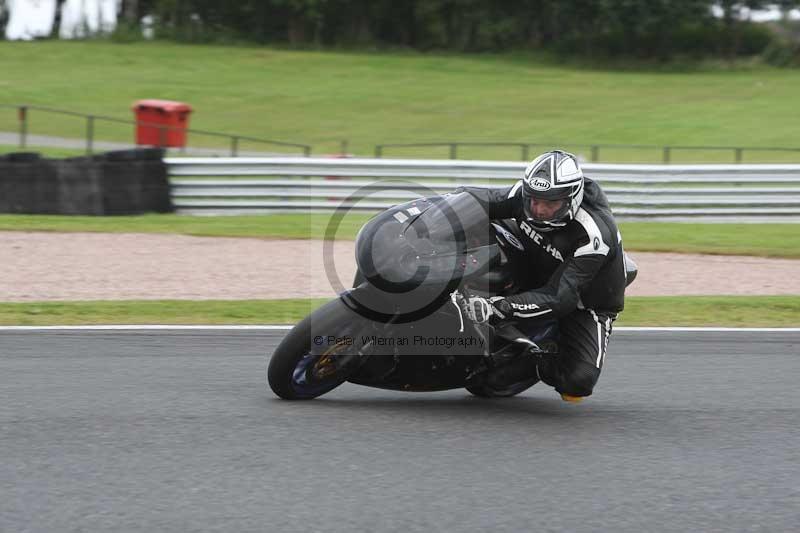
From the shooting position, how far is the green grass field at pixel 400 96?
33438 mm

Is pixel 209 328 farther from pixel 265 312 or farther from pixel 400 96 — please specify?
pixel 400 96

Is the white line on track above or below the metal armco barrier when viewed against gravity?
below

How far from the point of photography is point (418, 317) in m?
5.64

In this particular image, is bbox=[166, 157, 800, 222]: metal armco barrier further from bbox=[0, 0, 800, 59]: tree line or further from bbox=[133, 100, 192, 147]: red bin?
bbox=[0, 0, 800, 59]: tree line

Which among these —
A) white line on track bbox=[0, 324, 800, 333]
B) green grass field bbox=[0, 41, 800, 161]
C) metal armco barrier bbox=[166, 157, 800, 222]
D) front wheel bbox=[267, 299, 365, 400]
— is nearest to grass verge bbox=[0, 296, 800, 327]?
white line on track bbox=[0, 324, 800, 333]

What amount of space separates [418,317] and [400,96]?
35.7 metres

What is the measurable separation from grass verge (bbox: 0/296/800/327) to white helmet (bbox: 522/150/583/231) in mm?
3881

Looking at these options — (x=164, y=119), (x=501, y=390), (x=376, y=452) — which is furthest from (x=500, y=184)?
(x=164, y=119)

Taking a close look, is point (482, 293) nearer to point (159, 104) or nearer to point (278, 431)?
point (278, 431)

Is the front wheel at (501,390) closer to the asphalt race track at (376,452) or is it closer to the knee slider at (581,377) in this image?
the asphalt race track at (376,452)

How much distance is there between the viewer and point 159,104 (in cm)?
2748

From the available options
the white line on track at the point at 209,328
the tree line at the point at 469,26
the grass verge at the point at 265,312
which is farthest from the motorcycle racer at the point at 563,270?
the tree line at the point at 469,26

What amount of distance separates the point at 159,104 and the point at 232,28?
101 feet

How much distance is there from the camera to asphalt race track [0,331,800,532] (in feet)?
15.1
